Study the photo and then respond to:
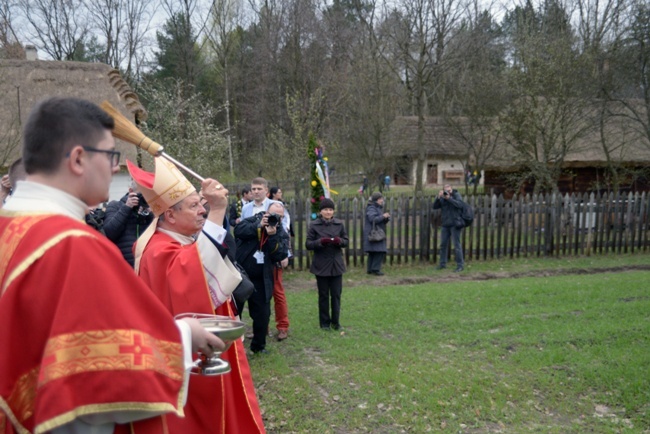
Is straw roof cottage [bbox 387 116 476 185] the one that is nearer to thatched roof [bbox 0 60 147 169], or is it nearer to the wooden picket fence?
the wooden picket fence

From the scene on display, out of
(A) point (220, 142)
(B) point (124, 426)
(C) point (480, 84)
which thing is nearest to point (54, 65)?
(A) point (220, 142)

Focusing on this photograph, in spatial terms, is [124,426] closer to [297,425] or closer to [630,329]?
[297,425]

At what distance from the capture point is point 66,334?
166cm

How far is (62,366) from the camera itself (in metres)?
1.64

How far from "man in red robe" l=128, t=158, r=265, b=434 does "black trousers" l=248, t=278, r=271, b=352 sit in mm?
3400

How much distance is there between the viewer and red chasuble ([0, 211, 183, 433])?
5.41 ft

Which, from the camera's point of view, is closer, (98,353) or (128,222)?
(98,353)

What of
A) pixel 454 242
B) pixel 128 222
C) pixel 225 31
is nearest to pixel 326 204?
pixel 128 222

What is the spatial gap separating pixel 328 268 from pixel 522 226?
969 centimetres

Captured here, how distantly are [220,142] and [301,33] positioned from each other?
1334 centimetres

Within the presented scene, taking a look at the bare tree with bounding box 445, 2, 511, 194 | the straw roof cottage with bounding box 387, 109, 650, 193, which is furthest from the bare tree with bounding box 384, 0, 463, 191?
the straw roof cottage with bounding box 387, 109, 650, 193

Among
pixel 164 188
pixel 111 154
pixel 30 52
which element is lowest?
pixel 164 188

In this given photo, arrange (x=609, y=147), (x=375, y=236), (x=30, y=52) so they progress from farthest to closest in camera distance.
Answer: (x=30, y=52), (x=609, y=147), (x=375, y=236)

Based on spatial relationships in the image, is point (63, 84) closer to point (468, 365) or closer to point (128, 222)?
point (128, 222)
